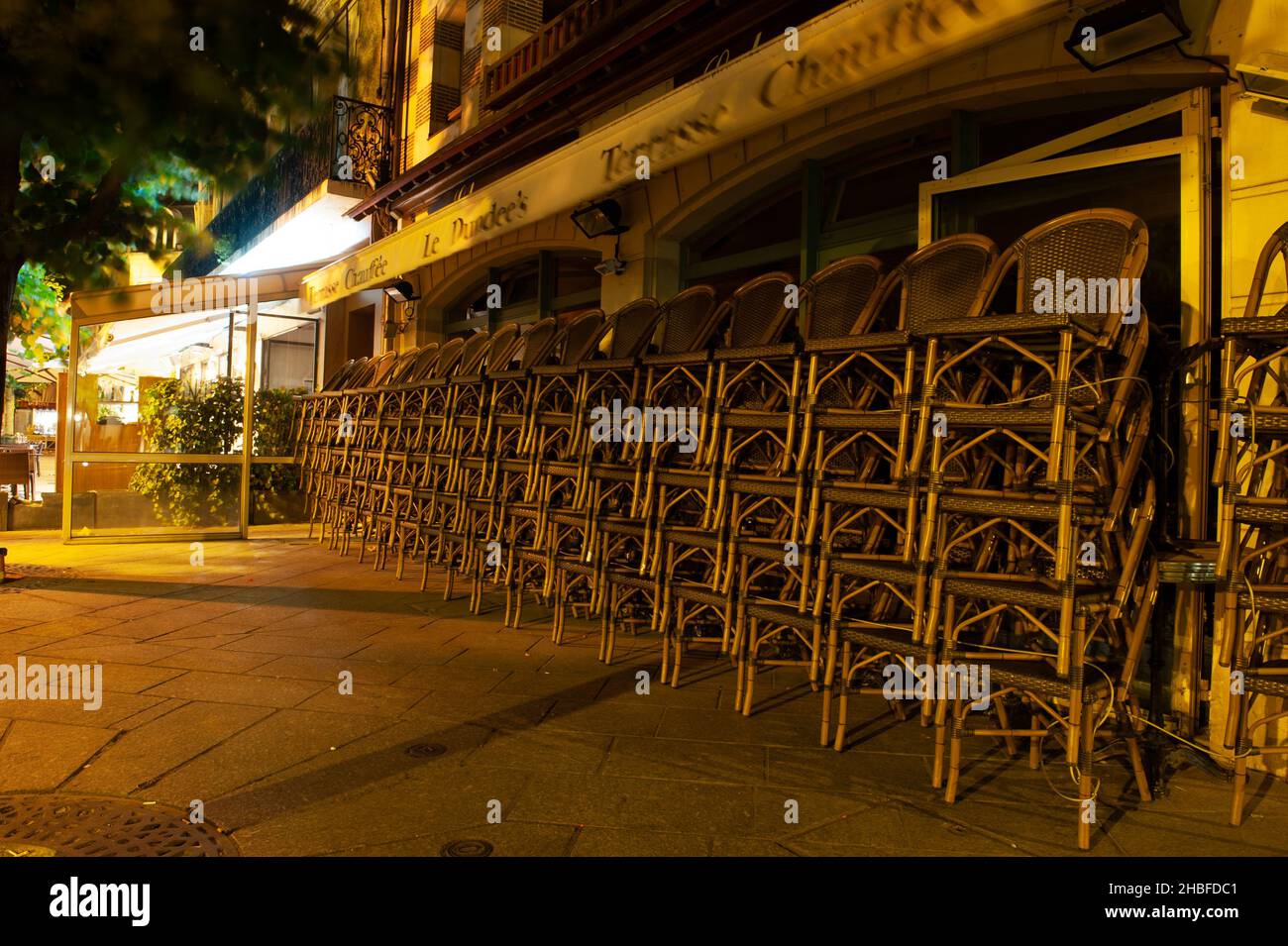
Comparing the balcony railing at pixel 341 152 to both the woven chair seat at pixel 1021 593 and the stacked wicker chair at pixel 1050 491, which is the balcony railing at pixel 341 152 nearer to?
the stacked wicker chair at pixel 1050 491

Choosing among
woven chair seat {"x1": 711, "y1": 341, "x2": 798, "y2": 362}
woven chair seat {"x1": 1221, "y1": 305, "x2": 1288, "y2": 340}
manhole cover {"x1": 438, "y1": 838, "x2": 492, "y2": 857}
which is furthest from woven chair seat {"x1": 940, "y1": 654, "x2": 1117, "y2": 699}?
manhole cover {"x1": 438, "y1": 838, "x2": 492, "y2": 857}

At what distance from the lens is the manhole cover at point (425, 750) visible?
3396 millimetres

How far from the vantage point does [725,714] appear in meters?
4.03

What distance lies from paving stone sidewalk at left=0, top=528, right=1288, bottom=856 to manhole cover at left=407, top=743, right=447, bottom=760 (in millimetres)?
11

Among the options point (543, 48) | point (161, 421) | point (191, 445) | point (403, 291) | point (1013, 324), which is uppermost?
point (543, 48)

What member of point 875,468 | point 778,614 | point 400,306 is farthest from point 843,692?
point 400,306

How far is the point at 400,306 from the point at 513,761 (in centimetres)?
1024

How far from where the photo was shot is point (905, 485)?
10.8ft

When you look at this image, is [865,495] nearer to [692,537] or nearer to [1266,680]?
[692,537]

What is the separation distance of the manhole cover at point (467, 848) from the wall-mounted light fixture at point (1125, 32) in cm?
460

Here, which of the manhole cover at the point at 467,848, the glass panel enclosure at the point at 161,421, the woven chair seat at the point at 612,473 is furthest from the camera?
the glass panel enclosure at the point at 161,421

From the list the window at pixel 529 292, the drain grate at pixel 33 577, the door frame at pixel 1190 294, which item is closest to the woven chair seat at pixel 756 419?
the door frame at pixel 1190 294

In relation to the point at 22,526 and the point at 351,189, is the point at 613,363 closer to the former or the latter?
the point at 22,526

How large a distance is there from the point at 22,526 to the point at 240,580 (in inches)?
225
